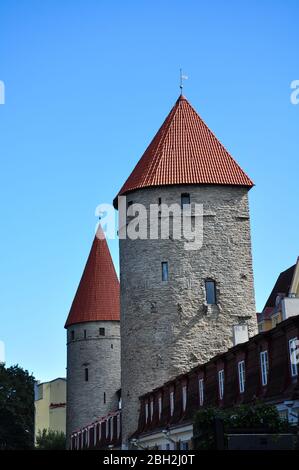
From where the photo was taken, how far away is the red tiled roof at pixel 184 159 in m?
32.9

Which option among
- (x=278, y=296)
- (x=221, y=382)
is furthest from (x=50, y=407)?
(x=221, y=382)

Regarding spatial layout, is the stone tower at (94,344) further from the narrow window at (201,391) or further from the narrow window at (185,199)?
the narrow window at (201,391)

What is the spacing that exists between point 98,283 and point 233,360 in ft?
102

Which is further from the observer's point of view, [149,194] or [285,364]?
[149,194]

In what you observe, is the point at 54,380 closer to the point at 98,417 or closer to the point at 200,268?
the point at 98,417

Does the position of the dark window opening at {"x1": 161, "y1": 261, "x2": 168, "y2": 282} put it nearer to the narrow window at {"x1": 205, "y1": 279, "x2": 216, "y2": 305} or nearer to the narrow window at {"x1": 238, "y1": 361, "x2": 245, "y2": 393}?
the narrow window at {"x1": 205, "y1": 279, "x2": 216, "y2": 305}

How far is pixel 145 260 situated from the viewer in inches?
1271

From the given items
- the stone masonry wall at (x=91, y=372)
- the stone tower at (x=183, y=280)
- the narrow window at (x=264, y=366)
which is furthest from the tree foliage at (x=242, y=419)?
the stone masonry wall at (x=91, y=372)

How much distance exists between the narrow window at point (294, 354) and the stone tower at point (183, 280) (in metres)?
14.2

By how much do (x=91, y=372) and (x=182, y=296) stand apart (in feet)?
58.7

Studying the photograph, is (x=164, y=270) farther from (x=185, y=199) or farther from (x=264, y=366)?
(x=264, y=366)
